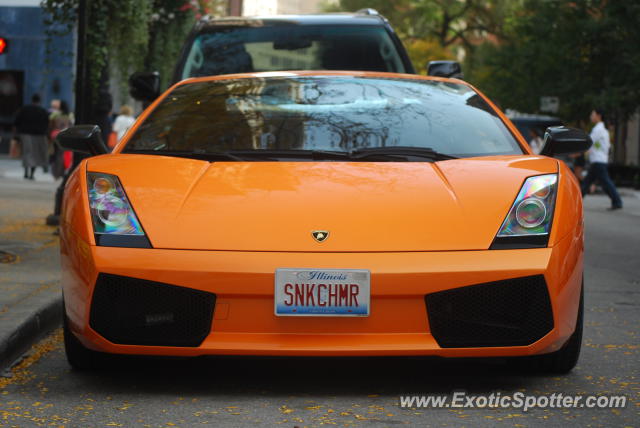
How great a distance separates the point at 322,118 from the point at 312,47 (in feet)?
16.4

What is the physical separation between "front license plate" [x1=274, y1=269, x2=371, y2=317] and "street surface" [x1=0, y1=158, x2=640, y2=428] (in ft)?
1.17

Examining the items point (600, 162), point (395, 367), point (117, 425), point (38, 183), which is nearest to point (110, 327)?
point (117, 425)

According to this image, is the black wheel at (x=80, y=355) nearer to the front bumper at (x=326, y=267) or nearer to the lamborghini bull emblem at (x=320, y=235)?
the front bumper at (x=326, y=267)

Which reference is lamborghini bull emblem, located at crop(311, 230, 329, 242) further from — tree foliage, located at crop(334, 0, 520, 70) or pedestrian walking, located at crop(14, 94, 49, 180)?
tree foliage, located at crop(334, 0, 520, 70)

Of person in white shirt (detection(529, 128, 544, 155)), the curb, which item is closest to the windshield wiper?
the curb

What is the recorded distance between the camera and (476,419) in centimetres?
448

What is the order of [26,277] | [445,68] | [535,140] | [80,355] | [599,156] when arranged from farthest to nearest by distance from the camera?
[535,140]
[599,156]
[445,68]
[26,277]
[80,355]

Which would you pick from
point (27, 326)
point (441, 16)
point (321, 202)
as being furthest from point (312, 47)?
point (441, 16)

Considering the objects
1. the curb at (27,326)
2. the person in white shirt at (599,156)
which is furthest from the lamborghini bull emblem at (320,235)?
the person in white shirt at (599,156)

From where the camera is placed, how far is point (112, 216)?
5016mm

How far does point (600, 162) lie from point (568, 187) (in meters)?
16.9

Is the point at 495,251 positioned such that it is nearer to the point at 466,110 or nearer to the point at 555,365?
the point at 555,365

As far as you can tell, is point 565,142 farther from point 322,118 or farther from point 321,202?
point 321,202

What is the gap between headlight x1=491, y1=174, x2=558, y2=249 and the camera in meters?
4.91
